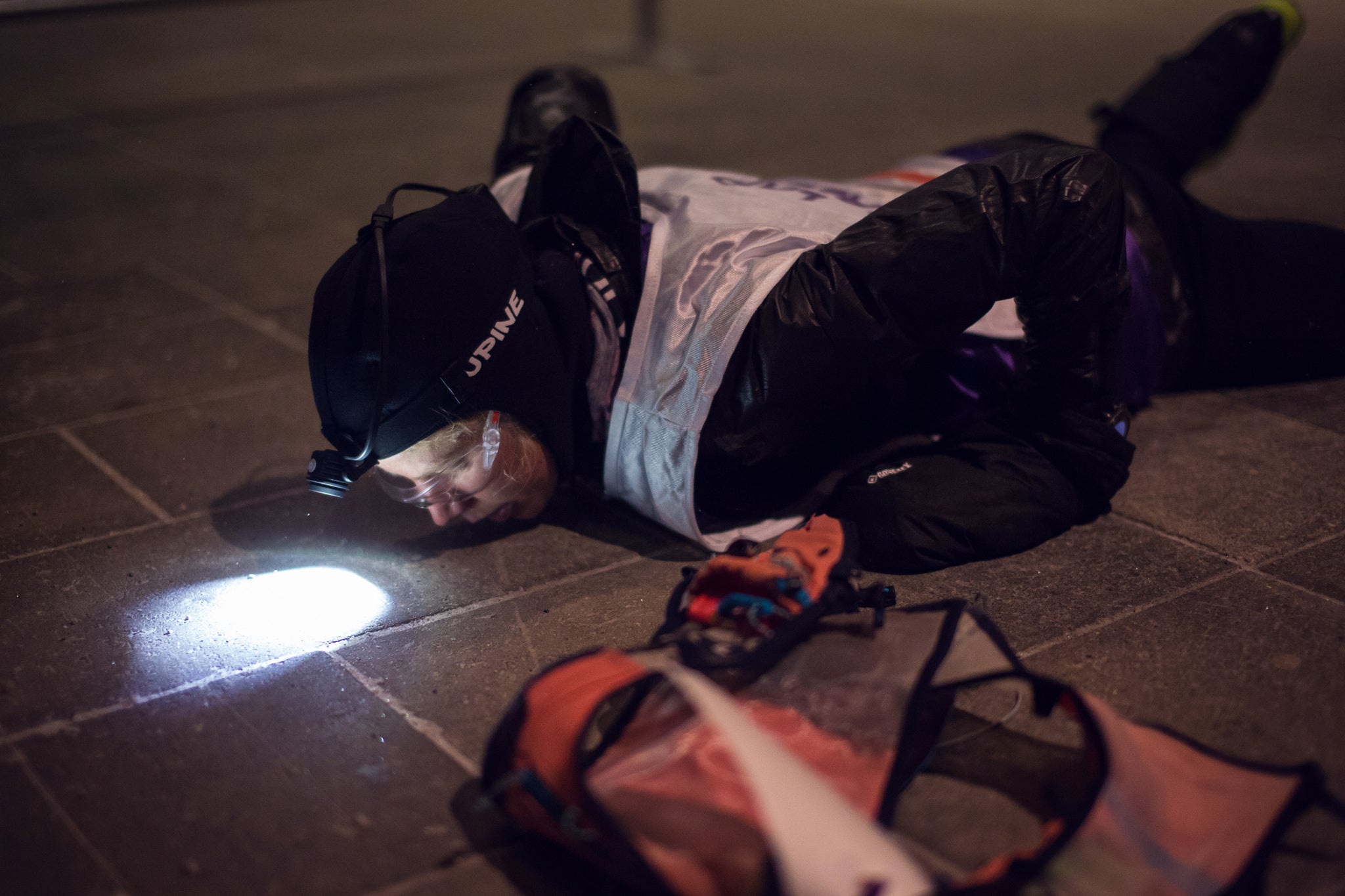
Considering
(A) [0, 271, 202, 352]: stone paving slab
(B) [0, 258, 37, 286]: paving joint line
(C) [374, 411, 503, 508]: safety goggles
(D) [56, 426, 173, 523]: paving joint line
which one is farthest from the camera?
(B) [0, 258, 37, 286]: paving joint line

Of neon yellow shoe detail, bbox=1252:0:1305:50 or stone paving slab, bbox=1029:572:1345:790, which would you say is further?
neon yellow shoe detail, bbox=1252:0:1305:50

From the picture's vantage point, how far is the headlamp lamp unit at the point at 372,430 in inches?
79.2

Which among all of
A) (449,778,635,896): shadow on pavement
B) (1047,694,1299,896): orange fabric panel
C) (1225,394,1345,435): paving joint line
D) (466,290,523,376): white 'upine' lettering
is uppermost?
(466,290,523,376): white 'upine' lettering

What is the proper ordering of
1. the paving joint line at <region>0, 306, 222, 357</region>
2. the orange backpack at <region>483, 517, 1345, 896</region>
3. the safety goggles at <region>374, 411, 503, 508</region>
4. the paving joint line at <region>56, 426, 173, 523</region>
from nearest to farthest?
the orange backpack at <region>483, 517, 1345, 896</region>, the safety goggles at <region>374, 411, 503, 508</region>, the paving joint line at <region>56, 426, 173, 523</region>, the paving joint line at <region>0, 306, 222, 357</region>

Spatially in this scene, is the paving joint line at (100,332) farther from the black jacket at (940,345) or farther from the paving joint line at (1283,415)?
the paving joint line at (1283,415)

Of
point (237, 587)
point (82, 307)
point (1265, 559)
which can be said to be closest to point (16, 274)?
point (82, 307)

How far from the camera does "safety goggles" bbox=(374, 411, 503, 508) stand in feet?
7.29

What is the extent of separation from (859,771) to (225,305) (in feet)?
9.98

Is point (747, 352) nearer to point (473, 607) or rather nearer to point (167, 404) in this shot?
point (473, 607)

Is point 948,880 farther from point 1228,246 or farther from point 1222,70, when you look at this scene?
point 1222,70

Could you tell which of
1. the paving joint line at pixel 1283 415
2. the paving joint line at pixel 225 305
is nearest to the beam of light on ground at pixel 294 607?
the paving joint line at pixel 225 305

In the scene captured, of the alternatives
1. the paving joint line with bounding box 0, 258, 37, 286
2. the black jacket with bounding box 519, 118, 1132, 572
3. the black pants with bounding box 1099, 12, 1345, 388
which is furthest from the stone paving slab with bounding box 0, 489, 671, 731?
the paving joint line with bounding box 0, 258, 37, 286

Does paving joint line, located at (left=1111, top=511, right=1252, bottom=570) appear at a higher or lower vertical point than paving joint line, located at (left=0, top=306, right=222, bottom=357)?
higher

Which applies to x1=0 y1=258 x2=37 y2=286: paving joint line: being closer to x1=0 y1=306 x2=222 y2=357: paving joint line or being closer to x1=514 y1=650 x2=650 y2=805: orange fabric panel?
x1=0 y1=306 x2=222 y2=357: paving joint line
